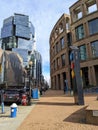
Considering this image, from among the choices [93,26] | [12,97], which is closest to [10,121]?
[12,97]

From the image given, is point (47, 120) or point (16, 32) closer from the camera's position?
point (47, 120)

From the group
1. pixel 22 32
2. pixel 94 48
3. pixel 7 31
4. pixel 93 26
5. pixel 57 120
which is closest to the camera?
pixel 57 120

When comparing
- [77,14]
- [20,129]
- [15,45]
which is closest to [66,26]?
[77,14]

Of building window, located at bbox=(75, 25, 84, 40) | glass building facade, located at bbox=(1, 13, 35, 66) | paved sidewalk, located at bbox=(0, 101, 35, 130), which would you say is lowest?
paved sidewalk, located at bbox=(0, 101, 35, 130)

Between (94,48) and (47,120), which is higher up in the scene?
(94,48)

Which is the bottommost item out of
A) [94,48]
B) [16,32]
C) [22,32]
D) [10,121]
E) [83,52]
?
[10,121]

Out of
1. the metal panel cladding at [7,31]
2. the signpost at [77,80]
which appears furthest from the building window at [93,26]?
the metal panel cladding at [7,31]

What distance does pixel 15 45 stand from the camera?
571 feet

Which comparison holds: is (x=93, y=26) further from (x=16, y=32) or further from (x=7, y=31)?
(x=7, y=31)

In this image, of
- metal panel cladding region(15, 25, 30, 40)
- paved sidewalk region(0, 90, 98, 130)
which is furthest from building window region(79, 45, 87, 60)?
metal panel cladding region(15, 25, 30, 40)

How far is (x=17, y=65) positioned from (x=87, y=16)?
202ft

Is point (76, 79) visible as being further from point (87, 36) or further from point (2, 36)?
point (2, 36)

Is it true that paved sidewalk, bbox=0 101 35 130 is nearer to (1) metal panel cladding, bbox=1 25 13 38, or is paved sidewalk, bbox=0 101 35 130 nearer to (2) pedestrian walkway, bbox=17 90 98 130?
(2) pedestrian walkway, bbox=17 90 98 130

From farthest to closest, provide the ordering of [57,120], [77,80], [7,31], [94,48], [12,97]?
[7,31] < [94,48] < [12,97] < [77,80] < [57,120]
